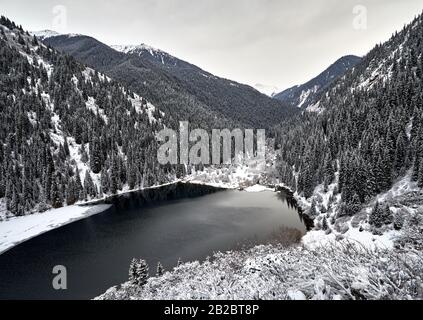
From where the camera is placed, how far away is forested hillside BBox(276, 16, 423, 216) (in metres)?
83.7

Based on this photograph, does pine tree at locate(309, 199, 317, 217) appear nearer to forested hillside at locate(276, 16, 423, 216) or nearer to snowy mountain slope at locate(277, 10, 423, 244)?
snowy mountain slope at locate(277, 10, 423, 244)

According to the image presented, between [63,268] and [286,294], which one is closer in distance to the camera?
[286,294]

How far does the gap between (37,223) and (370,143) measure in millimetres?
120769

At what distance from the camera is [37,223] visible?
95.9 metres

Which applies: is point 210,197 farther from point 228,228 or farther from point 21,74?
point 21,74

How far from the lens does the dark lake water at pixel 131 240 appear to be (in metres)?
56.1

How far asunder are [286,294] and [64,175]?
141m

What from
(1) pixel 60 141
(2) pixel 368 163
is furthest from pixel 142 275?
(1) pixel 60 141

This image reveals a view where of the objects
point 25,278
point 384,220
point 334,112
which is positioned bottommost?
point 25,278

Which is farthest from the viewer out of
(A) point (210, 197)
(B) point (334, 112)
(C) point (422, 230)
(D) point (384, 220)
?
(B) point (334, 112)

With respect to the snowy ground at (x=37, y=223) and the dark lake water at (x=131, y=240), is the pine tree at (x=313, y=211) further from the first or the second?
the snowy ground at (x=37, y=223)

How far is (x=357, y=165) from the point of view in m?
86.9

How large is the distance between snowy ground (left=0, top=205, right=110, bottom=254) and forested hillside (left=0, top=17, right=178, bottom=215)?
767cm
